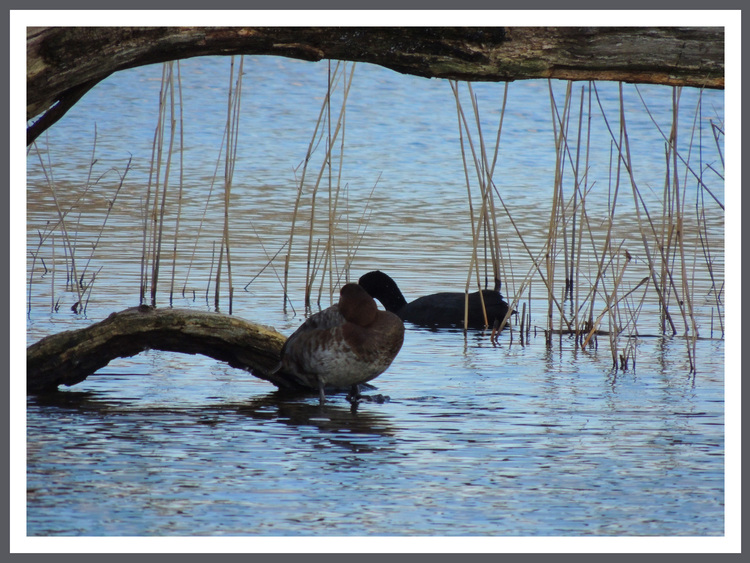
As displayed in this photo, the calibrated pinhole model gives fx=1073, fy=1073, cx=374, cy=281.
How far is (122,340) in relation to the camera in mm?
6531

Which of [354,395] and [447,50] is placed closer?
[447,50]

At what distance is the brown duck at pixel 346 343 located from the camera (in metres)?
6.30

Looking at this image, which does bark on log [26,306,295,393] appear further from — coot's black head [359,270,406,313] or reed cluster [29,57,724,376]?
reed cluster [29,57,724,376]

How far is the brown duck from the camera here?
6305mm

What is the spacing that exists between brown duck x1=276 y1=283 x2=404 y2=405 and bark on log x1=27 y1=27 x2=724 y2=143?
1604mm

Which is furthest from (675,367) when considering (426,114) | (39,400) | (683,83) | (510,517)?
(426,114)

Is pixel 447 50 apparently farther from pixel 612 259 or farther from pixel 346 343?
pixel 612 259

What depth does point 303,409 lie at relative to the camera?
21.3 ft

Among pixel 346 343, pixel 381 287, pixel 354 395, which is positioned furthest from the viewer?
pixel 381 287

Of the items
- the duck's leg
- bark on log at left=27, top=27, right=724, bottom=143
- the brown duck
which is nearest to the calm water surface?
the duck's leg

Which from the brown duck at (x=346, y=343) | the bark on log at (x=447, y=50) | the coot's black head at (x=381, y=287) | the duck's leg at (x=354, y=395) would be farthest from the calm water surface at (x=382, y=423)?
the bark on log at (x=447, y=50)

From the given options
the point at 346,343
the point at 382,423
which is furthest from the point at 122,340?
the point at 382,423

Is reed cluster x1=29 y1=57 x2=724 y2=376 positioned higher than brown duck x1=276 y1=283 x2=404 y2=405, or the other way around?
reed cluster x1=29 y1=57 x2=724 y2=376

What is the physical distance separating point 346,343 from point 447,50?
6.23 feet
